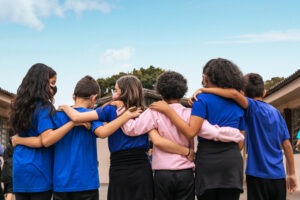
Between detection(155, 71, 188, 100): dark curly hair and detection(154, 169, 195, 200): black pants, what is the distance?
24.9 inches

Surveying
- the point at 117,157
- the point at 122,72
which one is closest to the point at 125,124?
the point at 117,157

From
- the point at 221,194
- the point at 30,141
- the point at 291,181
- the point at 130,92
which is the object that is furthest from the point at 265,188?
the point at 30,141

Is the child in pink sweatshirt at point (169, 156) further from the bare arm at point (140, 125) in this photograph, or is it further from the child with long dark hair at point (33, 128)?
the child with long dark hair at point (33, 128)

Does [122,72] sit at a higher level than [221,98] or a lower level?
higher

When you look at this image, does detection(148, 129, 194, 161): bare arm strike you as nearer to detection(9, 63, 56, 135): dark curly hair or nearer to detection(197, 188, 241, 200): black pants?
detection(197, 188, 241, 200): black pants

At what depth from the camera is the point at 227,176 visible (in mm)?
3717

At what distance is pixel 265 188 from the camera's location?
420 cm

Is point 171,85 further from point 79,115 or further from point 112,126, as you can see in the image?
point 79,115

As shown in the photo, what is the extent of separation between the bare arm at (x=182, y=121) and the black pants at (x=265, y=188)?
0.79 metres

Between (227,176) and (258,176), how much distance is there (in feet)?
1.90

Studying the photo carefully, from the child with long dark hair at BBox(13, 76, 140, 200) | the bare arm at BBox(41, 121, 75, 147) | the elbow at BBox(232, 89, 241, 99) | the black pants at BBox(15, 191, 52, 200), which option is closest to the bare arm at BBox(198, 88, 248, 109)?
the elbow at BBox(232, 89, 241, 99)

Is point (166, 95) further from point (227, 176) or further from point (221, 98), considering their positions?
point (227, 176)

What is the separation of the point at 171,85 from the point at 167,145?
0.51 meters

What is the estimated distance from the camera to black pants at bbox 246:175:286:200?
420cm
